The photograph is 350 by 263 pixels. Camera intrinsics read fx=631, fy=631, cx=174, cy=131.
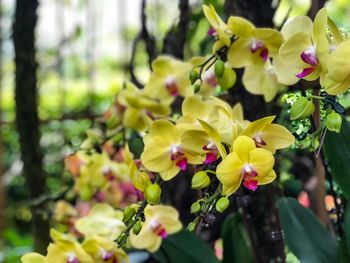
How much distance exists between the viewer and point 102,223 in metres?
0.67

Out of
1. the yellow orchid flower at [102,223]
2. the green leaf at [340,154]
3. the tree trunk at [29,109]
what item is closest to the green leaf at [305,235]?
the green leaf at [340,154]

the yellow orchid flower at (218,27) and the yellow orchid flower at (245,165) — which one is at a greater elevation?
the yellow orchid flower at (218,27)

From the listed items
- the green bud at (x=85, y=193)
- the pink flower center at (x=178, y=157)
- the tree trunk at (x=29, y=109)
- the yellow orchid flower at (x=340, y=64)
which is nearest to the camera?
the yellow orchid flower at (x=340, y=64)

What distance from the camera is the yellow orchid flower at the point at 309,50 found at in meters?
0.48

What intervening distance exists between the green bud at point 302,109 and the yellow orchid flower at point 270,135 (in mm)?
18

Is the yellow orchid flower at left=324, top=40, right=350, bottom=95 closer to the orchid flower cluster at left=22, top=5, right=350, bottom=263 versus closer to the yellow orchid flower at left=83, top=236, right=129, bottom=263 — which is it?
the orchid flower cluster at left=22, top=5, right=350, bottom=263

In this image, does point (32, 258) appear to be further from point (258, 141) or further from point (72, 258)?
point (258, 141)

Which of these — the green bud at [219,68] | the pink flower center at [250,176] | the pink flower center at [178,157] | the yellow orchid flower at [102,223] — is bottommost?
the yellow orchid flower at [102,223]

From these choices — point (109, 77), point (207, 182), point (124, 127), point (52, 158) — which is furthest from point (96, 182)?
point (109, 77)

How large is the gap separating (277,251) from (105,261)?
0.24m

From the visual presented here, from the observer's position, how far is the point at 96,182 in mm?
776

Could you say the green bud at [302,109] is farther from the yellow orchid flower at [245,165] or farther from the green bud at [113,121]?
the green bud at [113,121]

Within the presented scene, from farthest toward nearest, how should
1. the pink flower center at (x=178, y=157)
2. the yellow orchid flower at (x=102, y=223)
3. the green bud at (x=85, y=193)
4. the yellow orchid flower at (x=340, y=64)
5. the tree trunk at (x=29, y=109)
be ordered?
the tree trunk at (x=29, y=109)
the green bud at (x=85, y=193)
the yellow orchid flower at (x=102, y=223)
the pink flower center at (x=178, y=157)
the yellow orchid flower at (x=340, y=64)

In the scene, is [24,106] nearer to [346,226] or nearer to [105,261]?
[105,261]
